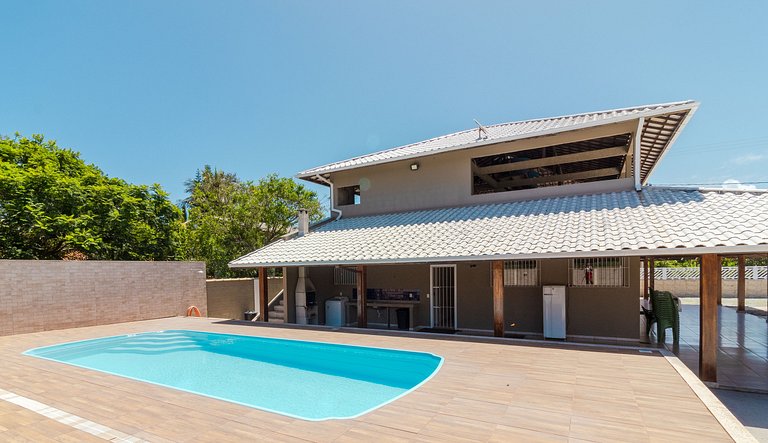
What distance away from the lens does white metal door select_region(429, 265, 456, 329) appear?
1192cm

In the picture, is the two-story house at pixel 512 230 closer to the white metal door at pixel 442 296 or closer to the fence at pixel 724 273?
the white metal door at pixel 442 296

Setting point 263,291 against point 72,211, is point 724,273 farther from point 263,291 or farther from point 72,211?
point 72,211

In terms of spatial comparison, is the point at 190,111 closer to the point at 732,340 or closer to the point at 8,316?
the point at 8,316

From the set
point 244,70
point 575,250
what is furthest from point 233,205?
point 575,250

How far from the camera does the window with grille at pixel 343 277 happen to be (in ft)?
46.7

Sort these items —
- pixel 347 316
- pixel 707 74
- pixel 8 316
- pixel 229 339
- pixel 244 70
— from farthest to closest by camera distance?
pixel 244 70
pixel 707 74
pixel 347 316
pixel 8 316
pixel 229 339

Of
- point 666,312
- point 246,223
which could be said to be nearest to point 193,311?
point 246,223

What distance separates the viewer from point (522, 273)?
10898 mm

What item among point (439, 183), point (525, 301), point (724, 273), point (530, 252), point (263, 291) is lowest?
point (724, 273)

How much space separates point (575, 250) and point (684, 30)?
10.1 m

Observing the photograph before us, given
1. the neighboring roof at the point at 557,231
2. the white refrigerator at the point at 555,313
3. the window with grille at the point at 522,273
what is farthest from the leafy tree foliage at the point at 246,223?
the white refrigerator at the point at 555,313

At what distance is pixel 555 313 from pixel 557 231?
2.67m

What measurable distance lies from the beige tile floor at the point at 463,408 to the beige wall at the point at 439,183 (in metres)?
5.60

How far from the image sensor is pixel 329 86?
17.0 meters
